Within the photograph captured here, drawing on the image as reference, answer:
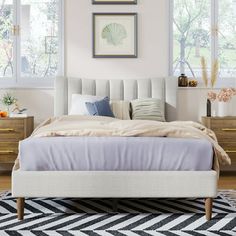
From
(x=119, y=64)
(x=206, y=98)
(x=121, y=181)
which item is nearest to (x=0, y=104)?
(x=119, y=64)

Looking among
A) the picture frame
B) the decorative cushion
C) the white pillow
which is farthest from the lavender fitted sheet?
the picture frame

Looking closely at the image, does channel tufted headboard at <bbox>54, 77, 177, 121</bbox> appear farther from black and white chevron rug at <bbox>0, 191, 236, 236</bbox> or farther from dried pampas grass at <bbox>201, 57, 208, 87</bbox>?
black and white chevron rug at <bbox>0, 191, 236, 236</bbox>

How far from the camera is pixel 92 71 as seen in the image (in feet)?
20.3

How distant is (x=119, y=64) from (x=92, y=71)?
1.12ft

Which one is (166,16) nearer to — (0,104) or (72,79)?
(72,79)

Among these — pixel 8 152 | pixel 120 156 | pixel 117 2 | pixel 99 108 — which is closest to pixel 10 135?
pixel 8 152

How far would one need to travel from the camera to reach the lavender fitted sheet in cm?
365

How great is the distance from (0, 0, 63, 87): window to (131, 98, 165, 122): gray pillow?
3.70ft

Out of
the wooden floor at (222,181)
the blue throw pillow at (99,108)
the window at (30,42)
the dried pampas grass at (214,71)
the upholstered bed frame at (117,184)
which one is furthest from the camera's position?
the window at (30,42)

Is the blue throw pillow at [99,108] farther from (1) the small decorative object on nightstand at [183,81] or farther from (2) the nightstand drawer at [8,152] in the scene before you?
(1) the small decorative object on nightstand at [183,81]

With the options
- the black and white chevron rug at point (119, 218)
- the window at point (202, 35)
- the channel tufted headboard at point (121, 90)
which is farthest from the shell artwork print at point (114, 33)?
the black and white chevron rug at point (119, 218)

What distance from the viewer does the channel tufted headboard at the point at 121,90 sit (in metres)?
5.97

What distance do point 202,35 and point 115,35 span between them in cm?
109

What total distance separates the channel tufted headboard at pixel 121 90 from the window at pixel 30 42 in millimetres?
326
